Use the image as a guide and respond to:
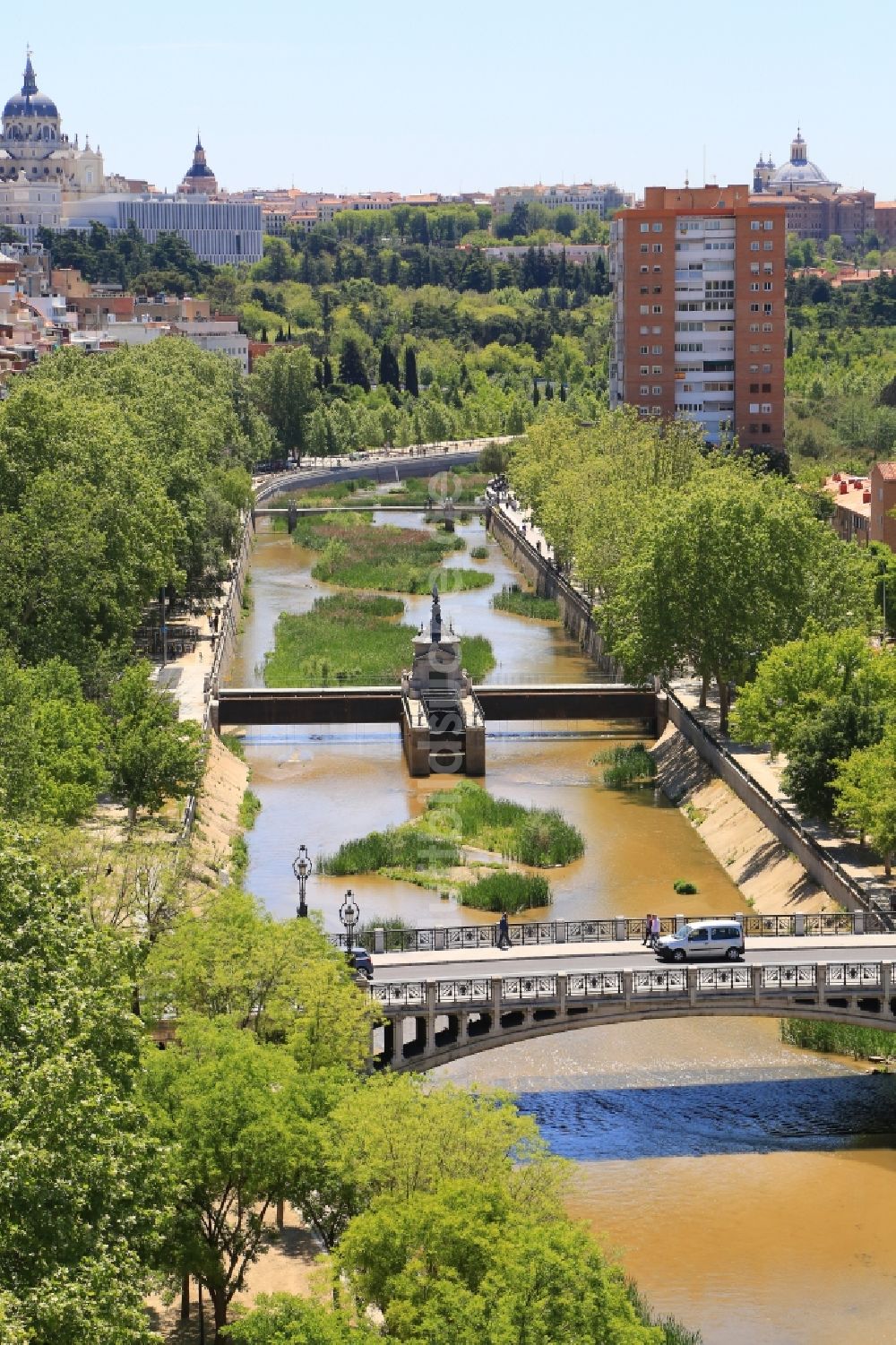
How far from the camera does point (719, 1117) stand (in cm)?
4019

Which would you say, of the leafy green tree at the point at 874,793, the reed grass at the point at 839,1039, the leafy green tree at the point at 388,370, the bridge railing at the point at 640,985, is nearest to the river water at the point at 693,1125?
the reed grass at the point at 839,1039

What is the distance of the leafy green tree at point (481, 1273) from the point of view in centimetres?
2462

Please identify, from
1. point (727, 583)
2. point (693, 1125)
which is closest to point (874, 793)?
point (693, 1125)

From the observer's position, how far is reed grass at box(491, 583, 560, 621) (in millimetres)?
97625

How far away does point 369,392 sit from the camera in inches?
7072

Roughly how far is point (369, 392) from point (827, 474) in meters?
70.1

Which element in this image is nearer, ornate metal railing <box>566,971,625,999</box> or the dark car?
the dark car

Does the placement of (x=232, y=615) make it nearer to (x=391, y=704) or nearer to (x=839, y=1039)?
(x=391, y=704)

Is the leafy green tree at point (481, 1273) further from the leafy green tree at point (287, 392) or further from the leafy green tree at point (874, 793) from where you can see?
the leafy green tree at point (287, 392)

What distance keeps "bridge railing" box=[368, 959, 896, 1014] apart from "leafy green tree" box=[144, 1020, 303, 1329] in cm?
725

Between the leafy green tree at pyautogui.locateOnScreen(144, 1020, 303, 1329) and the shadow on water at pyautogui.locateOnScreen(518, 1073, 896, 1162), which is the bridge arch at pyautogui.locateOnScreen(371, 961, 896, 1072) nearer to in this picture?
the shadow on water at pyautogui.locateOnScreen(518, 1073, 896, 1162)

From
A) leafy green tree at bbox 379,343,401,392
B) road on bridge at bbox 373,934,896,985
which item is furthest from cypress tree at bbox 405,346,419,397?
road on bridge at bbox 373,934,896,985

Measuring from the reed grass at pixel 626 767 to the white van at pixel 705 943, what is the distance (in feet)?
82.9

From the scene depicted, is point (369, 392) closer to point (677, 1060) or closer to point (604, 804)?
point (604, 804)
